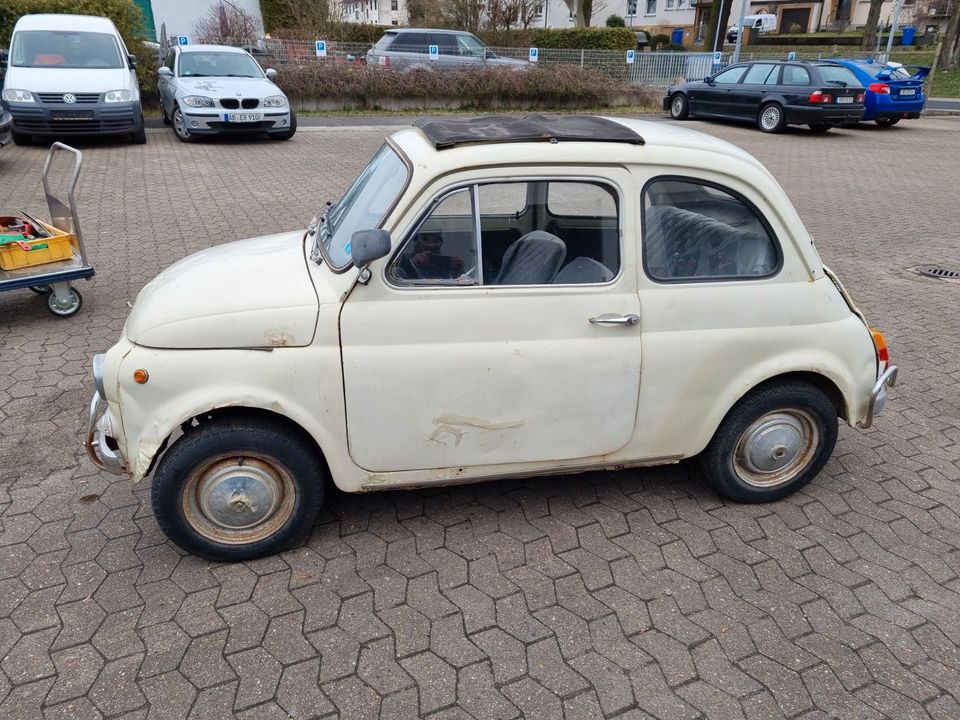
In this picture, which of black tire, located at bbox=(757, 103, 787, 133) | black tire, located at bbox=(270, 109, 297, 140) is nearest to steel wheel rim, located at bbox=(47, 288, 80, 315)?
black tire, located at bbox=(270, 109, 297, 140)

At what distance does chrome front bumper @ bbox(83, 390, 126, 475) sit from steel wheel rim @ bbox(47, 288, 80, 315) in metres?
3.12

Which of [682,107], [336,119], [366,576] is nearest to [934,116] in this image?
[682,107]

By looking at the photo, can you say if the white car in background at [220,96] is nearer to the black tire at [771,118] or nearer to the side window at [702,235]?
the black tire at [771,118]

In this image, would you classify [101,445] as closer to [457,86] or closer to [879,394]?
[879,394]

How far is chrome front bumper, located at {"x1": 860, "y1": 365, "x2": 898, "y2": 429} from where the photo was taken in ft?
12.3

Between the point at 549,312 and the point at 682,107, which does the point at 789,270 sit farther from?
the point at 682,107

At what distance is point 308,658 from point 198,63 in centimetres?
1424

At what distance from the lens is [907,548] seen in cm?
357

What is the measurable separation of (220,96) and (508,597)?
12805mm

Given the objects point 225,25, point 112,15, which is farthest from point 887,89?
point 225,25

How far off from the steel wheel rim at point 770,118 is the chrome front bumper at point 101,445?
1752cm

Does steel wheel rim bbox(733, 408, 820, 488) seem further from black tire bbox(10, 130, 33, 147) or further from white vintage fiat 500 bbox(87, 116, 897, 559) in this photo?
black tire bbox(10, 130, 33, 147)

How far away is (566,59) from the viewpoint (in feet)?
76.6

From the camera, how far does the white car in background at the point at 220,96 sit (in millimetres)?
13477
